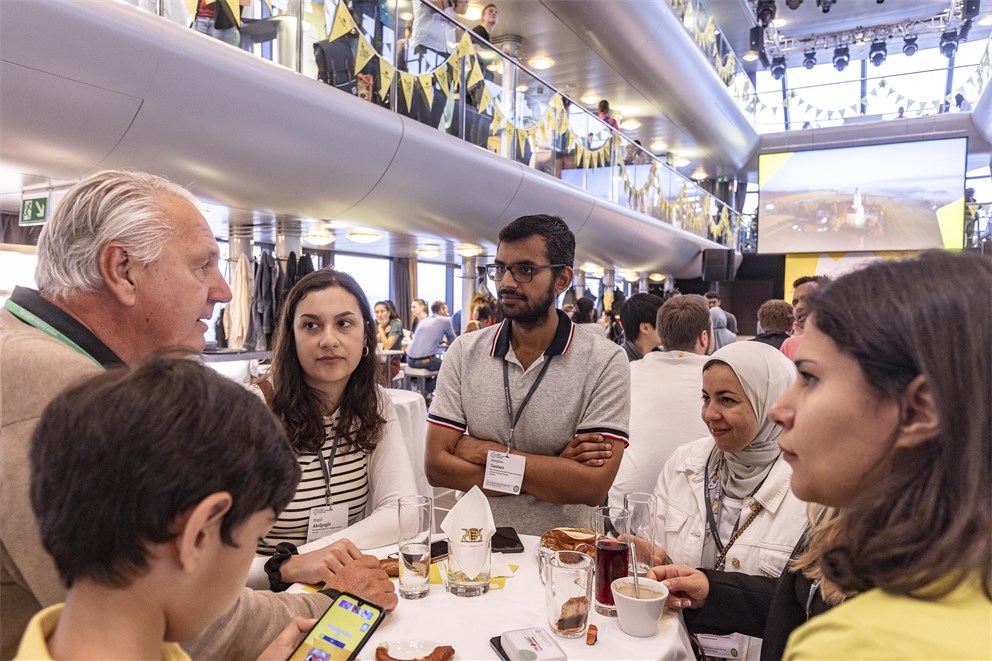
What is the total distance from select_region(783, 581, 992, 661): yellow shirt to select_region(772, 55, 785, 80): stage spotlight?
1957 centimetres

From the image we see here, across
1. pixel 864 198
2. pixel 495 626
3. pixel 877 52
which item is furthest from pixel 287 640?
pixel 877 52

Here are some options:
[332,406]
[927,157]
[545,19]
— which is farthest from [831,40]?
[332,406]

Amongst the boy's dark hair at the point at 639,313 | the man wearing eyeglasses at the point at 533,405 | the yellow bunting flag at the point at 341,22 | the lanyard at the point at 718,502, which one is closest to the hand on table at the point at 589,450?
the man wearing eyeglasses at the point at 533,405

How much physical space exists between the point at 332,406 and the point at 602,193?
8.20m

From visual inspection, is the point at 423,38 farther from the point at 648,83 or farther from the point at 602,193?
the point at 648,83

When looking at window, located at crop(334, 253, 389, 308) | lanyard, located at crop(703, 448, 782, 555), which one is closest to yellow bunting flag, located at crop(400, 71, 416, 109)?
lanyard, located at crop(703, 448, 782, 555)

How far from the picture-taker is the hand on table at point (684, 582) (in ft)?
4.96

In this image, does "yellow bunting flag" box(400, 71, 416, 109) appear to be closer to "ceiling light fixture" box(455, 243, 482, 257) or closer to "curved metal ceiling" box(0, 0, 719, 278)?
"curved metal ceiling" box(0, 0, 719, 278)

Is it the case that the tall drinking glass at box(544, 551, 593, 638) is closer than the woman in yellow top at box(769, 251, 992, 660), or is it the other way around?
the woman in yellow top at box(769, 251, 992, 660)

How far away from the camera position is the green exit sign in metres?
4.50

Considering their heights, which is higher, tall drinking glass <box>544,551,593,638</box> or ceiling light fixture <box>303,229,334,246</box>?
ceiling light fixture <box>303,229,334,246</box>

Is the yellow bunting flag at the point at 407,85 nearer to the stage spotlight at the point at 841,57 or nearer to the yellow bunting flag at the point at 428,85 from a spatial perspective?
the yellow bunting flag at the point at 428,85

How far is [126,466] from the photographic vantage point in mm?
730

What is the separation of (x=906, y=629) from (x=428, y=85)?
6040 millimetres
